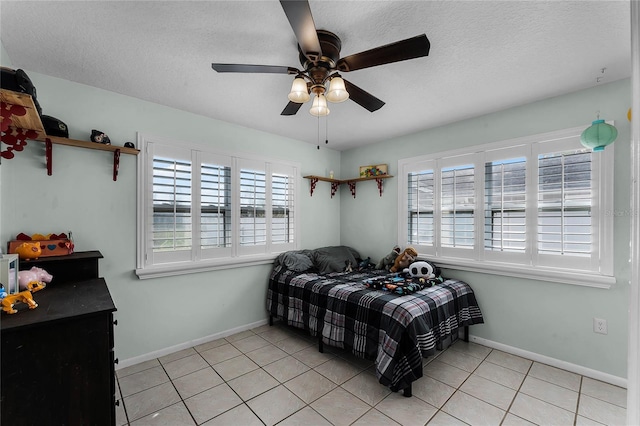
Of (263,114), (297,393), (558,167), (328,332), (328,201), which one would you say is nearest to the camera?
(297,393)

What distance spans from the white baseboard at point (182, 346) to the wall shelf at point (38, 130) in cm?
163

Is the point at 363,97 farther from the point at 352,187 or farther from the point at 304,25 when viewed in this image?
the point at 352,187

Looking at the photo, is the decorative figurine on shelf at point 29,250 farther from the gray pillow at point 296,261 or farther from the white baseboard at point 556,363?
the white baseboard at point 556,363

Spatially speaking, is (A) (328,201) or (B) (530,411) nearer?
(B) (530,411)

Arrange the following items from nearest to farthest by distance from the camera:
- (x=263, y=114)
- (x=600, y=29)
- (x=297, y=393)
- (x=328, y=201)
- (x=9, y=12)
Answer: (x=9, y=12), (x=600, y=29), (x=297, y=393), (x=263, y=114), (x=328, y=201)

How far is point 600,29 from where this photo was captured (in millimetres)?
1672

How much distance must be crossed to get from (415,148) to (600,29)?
1.94 m

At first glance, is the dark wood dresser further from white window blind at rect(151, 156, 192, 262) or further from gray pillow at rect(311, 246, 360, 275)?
gray pillow at rect(311, 246, 360, 275)

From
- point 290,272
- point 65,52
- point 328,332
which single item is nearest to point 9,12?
point 65,52

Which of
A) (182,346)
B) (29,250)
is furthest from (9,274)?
(182,346)

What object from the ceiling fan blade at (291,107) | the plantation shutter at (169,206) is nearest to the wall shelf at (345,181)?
the plantation shutter at (169,206)

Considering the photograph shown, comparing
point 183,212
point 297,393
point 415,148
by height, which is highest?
point 415,148

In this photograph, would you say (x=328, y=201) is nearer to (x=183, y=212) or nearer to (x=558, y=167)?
(x=183, y=212)

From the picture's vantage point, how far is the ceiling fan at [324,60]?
139cm
